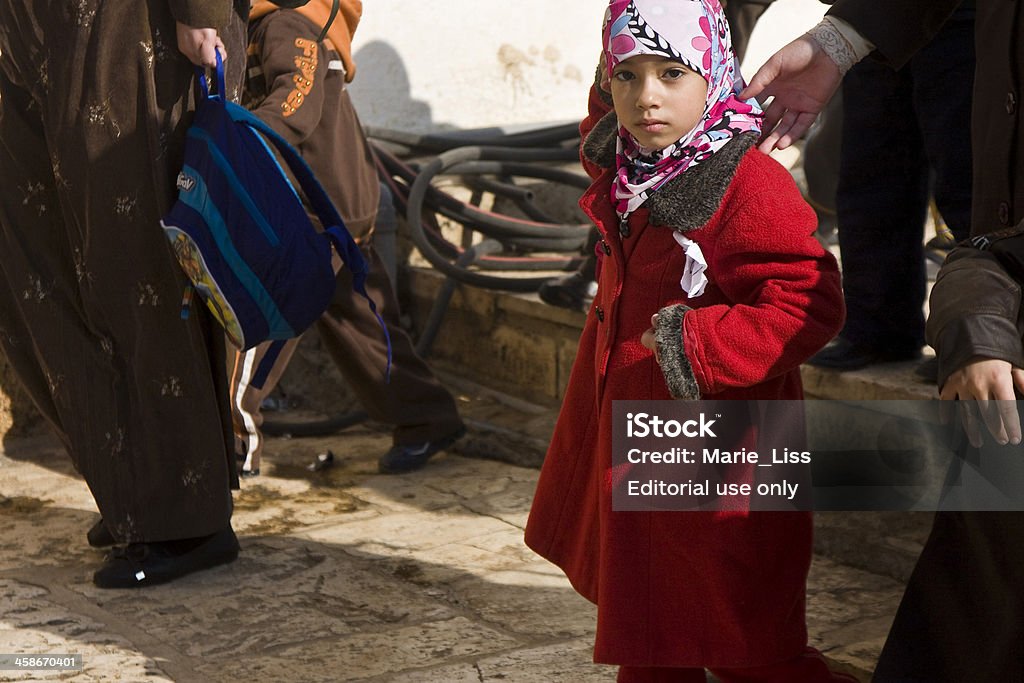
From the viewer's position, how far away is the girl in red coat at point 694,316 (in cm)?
235

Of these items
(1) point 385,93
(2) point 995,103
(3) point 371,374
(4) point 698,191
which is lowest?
(3) point 371,374

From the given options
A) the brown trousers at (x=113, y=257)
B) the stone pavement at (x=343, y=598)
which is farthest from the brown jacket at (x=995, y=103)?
the brown trousers at (x=113, y=257)

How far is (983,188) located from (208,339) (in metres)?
1.90

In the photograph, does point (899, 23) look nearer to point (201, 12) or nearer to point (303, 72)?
point (201, 12)

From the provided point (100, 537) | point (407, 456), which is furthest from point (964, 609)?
point (407, 456)

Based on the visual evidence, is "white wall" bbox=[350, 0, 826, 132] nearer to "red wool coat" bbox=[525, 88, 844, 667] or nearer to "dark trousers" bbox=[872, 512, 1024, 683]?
"red wool coat" bbox=[525, 88, 844, 667]

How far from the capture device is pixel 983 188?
227 centimetres

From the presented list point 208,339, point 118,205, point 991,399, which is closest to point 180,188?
point 118,205

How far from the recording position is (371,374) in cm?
445

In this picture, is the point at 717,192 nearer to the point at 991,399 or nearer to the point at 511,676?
the point at 991,399

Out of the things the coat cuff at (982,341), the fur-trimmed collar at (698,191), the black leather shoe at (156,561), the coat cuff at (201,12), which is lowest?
the black leather shoe at (156,561)

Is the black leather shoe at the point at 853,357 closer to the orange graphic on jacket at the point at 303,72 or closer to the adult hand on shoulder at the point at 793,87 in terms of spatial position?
the adult hand on shoulder at the point at 793,87

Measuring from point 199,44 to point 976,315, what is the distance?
77.7 inches

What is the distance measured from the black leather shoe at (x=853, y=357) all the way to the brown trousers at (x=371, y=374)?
1.28 m
